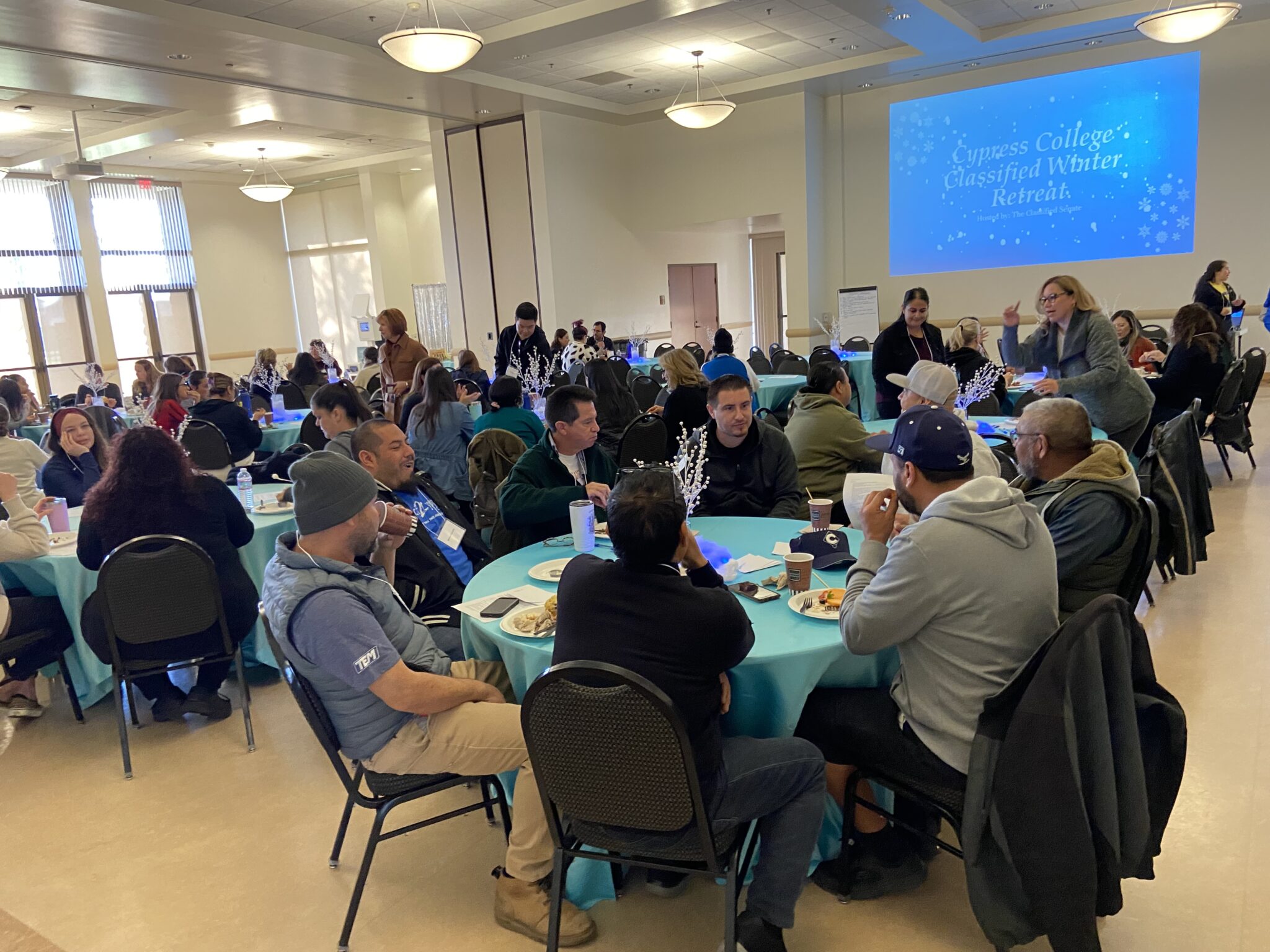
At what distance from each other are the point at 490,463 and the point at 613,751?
218cm

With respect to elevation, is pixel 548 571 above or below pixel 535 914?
above

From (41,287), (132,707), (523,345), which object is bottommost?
(132,707)

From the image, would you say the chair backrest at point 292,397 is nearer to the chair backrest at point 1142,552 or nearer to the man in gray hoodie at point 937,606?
the man in gray hoodie at point 937,606

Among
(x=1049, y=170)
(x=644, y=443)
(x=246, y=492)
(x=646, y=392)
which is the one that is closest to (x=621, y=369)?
(x=646, y=392)

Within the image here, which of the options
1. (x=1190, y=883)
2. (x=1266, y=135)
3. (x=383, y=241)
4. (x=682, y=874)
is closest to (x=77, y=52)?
(x=383, y=241)

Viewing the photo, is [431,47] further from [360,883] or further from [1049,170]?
[1049,170]

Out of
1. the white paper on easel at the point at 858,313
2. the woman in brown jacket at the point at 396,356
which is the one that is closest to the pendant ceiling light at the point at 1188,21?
the white paper on easel at the point at 858,313

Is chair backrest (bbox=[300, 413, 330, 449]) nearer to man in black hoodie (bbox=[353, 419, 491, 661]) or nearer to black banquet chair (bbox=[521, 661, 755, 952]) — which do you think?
man in black hoodie (bbox=[353, 419, 491, 661])

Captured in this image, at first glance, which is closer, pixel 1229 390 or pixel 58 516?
pixel 58 516

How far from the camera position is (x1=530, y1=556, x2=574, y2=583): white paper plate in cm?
Result: 249

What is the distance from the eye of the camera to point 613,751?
5.49ft

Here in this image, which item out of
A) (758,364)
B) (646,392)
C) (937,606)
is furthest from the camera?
(758,364)

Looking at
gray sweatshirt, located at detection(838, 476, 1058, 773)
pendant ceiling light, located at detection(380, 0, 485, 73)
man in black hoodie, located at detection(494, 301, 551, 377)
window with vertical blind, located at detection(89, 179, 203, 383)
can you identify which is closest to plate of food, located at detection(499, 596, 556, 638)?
gray sweatshirt, located at detection(838, 476, 1058, 773)

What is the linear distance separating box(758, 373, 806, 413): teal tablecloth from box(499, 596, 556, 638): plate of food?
514cm
